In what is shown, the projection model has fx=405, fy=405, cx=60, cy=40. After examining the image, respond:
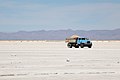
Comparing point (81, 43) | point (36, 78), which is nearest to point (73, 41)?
point (81, 43)

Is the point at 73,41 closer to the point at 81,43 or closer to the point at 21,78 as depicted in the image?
the point at 81,43

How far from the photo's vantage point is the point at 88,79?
14047 mm

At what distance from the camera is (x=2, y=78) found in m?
14.5

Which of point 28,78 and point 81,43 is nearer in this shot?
point 28,78

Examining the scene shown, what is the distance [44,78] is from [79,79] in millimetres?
1288

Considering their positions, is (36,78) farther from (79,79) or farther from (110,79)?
(110,79)

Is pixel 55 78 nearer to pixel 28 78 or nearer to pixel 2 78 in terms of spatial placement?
pixel 28 78

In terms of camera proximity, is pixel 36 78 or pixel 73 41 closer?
pixel 36 78

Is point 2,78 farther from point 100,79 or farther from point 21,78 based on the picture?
point 100,79

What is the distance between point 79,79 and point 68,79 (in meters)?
0.38

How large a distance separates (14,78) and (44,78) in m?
1.08

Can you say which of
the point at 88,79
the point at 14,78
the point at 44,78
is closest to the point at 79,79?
the point at 88,79

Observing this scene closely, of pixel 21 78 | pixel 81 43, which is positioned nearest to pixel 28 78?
pixel 21 78

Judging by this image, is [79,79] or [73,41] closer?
[79,79]
